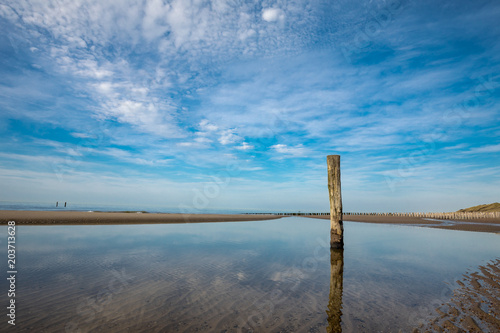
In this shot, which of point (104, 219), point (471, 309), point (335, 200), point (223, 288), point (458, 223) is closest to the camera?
point (471, 309)

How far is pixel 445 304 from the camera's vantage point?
550cm

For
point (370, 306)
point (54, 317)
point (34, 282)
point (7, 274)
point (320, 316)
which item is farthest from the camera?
point (7, 274)

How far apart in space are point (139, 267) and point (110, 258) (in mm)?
1892

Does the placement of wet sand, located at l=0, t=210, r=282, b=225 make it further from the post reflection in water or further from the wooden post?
the post reflection in water

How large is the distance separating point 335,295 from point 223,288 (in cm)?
276

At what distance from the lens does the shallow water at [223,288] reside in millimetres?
4395

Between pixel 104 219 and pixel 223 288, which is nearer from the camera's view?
pixel 223 288

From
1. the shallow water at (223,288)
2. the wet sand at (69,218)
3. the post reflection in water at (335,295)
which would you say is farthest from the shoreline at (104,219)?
the post reflection in water at (335,295)

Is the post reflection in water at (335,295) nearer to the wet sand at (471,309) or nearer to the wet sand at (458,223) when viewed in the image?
the wet sand at (471,309)

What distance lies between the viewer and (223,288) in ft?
20.6

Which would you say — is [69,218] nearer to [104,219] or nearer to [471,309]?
[104,219]

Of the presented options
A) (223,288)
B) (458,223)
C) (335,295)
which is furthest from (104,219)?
(458,223)

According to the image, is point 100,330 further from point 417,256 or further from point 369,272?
point 417,256

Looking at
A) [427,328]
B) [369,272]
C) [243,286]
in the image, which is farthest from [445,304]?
[243,286]
